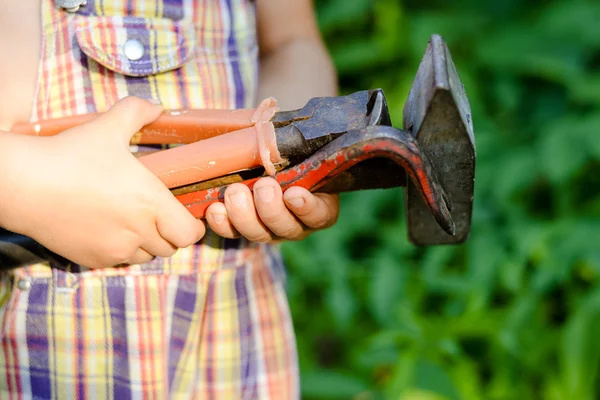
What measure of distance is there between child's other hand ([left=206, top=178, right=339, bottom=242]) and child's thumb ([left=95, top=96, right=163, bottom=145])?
124mm

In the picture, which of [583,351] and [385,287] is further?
[385,287]

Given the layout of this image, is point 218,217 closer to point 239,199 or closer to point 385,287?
point 239,199

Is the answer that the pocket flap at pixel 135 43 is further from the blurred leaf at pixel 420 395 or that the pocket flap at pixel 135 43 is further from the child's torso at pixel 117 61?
the blurred leaf at pixel 420 395

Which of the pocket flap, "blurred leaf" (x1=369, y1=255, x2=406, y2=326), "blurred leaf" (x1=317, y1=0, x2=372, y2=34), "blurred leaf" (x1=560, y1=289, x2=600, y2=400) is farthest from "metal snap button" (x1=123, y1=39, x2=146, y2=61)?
"blurred leaf" (x1=317, y1=0, x2=372, y2=34)

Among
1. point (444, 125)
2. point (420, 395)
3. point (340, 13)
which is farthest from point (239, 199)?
point (340, 13)

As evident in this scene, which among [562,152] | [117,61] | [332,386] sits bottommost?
[332,386]

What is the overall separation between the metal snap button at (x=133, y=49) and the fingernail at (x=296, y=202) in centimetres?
28

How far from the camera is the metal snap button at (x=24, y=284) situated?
2.76 feet

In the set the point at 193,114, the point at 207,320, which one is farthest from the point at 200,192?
the point at 207,320

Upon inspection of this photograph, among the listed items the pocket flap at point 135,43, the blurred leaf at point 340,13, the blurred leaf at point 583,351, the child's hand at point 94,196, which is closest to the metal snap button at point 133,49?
the pocket flap at point 135,43

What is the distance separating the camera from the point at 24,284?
84 centimetres

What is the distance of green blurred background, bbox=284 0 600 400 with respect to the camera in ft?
5.44

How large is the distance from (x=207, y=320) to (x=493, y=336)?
1042mm

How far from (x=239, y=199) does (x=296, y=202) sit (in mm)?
65
